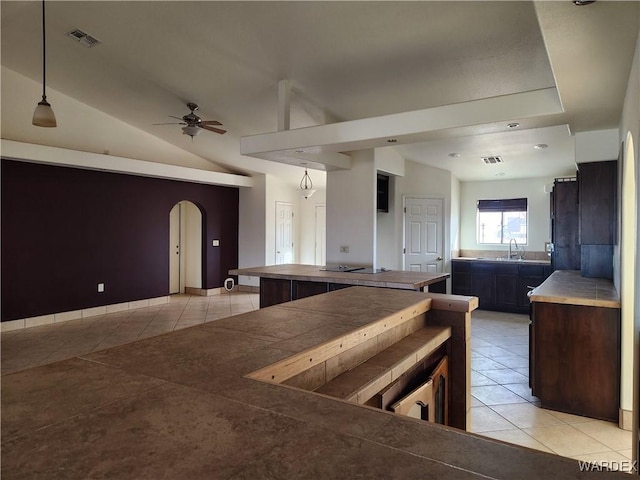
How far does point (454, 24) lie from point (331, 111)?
224 centimetres

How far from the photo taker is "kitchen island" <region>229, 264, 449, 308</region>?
13.9ft

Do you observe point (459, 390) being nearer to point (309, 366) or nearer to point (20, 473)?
point (309, 366)

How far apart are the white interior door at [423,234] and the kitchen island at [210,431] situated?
5.81 meters

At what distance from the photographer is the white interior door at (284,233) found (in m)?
9.34

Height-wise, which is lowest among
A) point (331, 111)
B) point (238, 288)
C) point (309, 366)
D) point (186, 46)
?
point (238, 288)

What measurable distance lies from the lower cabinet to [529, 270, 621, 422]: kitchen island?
3.52 meters

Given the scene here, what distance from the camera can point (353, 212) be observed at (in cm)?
579

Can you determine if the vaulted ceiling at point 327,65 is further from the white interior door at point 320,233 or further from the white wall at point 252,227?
the white interior door at point 320,233

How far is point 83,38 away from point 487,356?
5627mm

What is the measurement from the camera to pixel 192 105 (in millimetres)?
5695

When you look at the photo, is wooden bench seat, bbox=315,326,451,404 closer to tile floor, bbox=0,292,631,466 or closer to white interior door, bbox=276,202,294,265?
tile floor, bbox=0,292,631,466

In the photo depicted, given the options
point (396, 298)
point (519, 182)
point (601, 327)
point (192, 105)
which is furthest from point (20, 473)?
point (519, 182)

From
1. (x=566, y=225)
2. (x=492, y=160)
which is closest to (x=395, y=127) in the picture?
(x=566, y=225)

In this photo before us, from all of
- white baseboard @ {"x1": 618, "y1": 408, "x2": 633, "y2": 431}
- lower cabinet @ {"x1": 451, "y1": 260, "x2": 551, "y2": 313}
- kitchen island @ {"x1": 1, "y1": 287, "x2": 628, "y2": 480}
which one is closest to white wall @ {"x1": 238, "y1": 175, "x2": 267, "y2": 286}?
lower cabinet @ {"x1": 451, "y1": 260, "x2": 551, "y2": 313}
